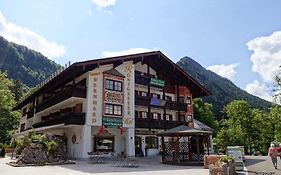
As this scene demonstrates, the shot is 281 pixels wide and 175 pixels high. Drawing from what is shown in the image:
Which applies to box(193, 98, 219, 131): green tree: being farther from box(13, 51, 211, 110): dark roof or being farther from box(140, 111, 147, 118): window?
box(140, 111, 147, 118): window

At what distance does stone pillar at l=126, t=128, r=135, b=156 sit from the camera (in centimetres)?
2810

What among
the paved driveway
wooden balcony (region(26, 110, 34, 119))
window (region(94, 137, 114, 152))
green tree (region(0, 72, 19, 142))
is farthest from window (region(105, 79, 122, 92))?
green tree (region(0, 72, 19, 142))

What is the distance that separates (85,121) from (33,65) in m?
117

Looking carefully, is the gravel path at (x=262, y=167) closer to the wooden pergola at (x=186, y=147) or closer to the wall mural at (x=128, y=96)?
the wooden pergola at (x=186, y=147)

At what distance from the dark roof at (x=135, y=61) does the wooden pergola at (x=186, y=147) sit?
30.2 feet

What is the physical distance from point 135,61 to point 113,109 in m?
6.09

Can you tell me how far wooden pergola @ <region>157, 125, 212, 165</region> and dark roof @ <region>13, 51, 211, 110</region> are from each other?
9190 mm

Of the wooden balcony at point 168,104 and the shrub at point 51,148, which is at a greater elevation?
the wooden balcony at point 168,104

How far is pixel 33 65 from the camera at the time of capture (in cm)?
13325

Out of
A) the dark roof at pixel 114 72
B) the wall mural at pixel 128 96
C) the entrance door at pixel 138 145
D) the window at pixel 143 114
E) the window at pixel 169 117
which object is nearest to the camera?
Answer: the dark roof at pixel 114 72

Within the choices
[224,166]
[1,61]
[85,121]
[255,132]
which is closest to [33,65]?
[1,61]

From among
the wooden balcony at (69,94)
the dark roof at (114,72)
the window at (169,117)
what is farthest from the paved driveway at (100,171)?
the window at (169,117)

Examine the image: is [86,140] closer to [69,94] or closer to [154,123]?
[69,94]

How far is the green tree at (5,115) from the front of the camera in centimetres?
4453
